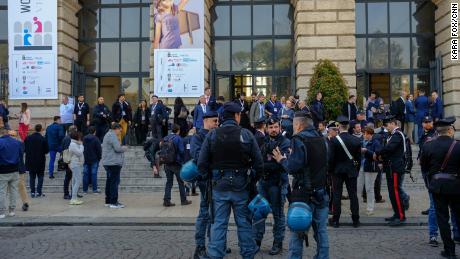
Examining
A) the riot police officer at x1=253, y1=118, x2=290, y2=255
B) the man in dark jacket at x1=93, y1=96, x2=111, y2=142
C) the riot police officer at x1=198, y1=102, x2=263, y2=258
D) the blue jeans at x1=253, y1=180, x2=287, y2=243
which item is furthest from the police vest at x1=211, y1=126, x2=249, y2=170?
the man in dark jacket at x1=93, y1=96, x2=111, y2=142

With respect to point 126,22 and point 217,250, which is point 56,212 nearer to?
point 217,250

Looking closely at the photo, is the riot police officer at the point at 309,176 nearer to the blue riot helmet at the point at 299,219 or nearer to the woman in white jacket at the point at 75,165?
the blue riot helmet at the point at 299,219

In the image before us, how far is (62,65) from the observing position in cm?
2162

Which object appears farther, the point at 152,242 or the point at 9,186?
the point at 9,186

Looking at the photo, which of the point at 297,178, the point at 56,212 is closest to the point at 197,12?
the point at 56,212

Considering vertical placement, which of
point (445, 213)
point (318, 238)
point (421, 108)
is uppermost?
point (421, 108)

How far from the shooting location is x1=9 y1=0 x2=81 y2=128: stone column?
21.1 meters

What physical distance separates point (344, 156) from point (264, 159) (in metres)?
2.66

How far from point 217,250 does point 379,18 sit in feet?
60.5

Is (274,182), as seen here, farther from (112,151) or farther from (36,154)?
(36,154)

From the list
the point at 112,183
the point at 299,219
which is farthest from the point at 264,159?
the point at 112,183

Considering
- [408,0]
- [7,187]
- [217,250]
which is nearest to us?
[217,250]

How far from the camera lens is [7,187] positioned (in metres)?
12.2

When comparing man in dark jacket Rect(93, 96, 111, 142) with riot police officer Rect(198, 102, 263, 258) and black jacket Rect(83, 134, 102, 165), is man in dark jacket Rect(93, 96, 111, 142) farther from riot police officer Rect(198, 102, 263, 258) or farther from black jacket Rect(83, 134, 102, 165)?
riot police officer Rect(198, 102, 263, 258)
